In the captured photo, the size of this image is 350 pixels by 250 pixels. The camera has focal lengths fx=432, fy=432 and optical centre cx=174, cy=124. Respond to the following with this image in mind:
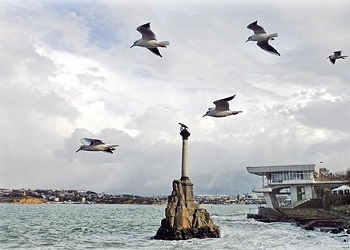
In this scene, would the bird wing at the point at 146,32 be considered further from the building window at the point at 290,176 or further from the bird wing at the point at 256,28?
the building window at the point at 290,176

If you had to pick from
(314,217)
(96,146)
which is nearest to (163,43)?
(96,146)

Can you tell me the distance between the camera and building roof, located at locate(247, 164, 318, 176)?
2419 inches

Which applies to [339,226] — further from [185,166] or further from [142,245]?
[142,245]

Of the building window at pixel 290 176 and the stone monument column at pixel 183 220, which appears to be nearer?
the stone monument column at pixel 183 220

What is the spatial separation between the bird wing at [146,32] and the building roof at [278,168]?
52.8m

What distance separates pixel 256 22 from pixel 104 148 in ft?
19.7

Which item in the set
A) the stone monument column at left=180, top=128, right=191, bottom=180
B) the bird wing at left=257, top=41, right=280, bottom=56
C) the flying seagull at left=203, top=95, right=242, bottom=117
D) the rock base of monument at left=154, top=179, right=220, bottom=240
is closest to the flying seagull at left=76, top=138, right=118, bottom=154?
the flying seagull at left=203, top=95, right=242, bottom=117

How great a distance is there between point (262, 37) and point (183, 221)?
941 inches

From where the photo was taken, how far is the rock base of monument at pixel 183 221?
110ft

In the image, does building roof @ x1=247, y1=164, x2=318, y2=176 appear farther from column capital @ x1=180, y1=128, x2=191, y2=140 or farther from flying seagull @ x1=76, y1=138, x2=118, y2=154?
flying seagull @ x1=76, y1=138, x2=118, y2=154

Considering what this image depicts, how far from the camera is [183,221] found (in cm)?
3428

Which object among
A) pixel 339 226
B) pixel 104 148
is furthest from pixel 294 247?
pixel 104 148

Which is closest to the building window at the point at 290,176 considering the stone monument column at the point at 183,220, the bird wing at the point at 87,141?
the stone monument column at the point at 183,220

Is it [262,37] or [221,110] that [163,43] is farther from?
[221,110]
